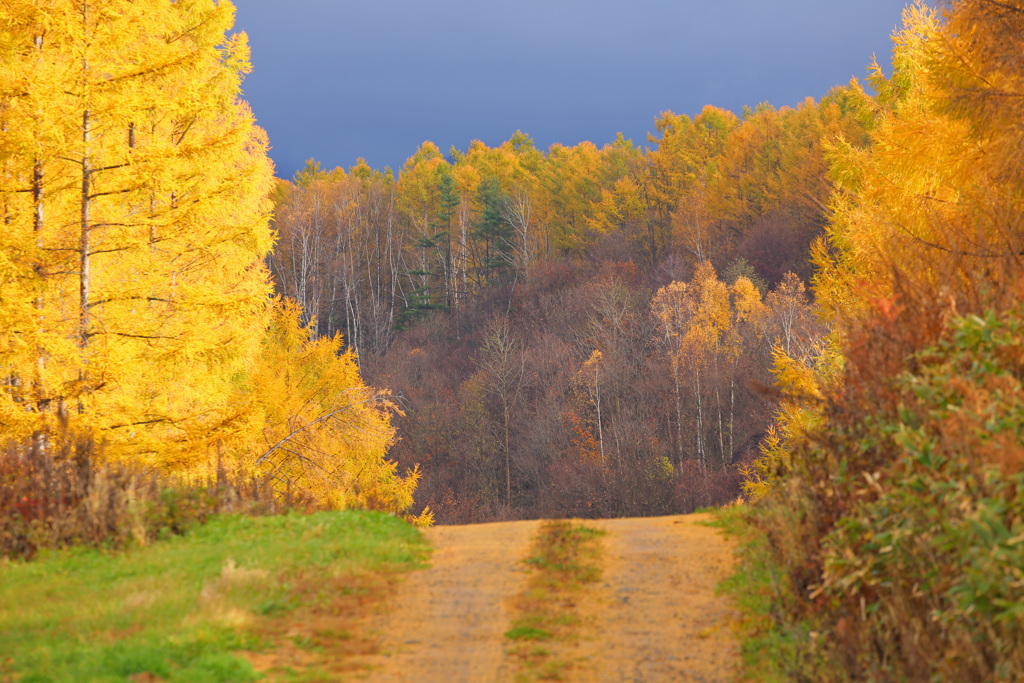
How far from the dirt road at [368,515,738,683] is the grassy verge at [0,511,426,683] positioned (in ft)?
1.15

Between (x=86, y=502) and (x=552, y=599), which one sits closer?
(x=552, y=599)

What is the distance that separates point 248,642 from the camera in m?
5.57

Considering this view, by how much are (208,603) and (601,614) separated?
9.82 feet

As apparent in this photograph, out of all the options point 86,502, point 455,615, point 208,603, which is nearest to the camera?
point 208,603

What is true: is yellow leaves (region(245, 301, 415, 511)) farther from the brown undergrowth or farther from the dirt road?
the dirt road

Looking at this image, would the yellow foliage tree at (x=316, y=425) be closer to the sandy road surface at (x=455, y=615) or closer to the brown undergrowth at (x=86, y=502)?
the brown undergrowth at (x=86, y=502)

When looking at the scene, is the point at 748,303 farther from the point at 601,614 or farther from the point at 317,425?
the point at 601,614

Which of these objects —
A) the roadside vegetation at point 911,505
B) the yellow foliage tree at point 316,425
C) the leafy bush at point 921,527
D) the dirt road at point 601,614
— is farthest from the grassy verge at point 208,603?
the leafy bush at point 921,527

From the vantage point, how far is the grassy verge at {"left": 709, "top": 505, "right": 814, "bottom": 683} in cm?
512

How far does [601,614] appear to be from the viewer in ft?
20.1

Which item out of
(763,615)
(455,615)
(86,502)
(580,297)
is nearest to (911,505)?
(763,615)

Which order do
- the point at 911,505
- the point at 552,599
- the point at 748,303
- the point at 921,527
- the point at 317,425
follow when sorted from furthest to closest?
the point at 748,303 < the point at 317,425 < the point at 552,599 < the point at 911,505 < the point at 921,527

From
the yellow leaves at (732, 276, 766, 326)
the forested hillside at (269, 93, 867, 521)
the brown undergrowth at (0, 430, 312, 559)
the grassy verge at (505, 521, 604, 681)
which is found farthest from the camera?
the yellow leaves at (732, 276, 766, 326)

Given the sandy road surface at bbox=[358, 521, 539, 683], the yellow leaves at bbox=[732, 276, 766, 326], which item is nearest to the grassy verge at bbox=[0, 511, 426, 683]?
the sandy road surface at bbox=[358, 521, 539, 683]
